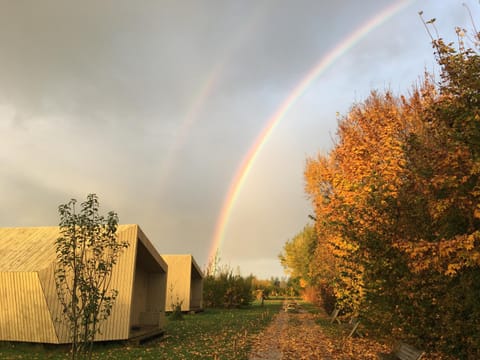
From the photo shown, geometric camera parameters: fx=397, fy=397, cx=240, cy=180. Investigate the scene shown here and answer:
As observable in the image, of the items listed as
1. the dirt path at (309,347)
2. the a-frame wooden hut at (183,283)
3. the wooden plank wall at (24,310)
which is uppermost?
the a-frame wooden hut at (183,283)

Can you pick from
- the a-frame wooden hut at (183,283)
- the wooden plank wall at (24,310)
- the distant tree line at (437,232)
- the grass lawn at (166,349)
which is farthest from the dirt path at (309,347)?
the a-frame wooden hut at (183,283)

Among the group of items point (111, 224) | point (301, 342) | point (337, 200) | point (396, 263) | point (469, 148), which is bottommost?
point (301, 342)

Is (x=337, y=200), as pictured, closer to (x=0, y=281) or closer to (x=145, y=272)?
(x=145, y=272)

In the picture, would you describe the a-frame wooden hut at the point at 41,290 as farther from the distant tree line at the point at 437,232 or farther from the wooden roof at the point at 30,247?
the distant tree line at the point at 437,232

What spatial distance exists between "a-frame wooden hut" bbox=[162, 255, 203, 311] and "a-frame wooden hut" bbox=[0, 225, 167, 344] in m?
13.9

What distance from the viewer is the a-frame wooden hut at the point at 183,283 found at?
30.4 metres

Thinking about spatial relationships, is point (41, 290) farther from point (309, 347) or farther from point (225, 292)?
point (225, 292)

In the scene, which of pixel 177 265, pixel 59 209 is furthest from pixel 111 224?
pixel 177 265

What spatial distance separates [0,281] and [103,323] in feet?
12.3

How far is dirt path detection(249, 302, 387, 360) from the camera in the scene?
12.2 meters

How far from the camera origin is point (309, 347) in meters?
14.0

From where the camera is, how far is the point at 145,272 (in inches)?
733

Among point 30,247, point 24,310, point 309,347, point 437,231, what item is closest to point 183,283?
point 30,247

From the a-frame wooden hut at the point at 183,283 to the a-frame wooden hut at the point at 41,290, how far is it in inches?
546
